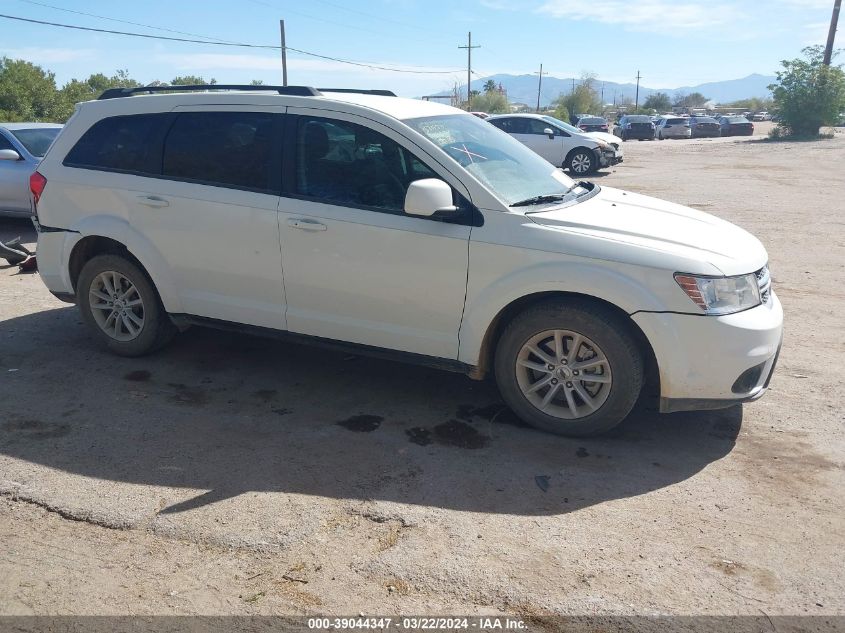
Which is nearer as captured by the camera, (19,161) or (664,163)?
(19,161)

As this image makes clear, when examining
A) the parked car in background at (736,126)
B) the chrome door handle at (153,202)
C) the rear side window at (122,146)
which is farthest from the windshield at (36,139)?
the parked car in background at (736,126)

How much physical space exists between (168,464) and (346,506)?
1128mm

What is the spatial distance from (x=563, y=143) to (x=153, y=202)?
17618 mm

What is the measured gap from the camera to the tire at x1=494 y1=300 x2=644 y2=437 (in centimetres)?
424

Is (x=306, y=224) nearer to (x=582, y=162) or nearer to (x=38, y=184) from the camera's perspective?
(x=38, y=184)

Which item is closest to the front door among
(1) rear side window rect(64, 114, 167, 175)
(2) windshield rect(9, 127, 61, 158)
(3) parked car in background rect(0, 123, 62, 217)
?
(1) rear side window rect(64, 114, 167, 175)

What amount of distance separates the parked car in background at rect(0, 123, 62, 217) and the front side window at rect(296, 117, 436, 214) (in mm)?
7737

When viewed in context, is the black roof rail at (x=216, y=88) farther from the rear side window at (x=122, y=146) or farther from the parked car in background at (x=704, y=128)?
the parked car in background at (x=704, y=128)

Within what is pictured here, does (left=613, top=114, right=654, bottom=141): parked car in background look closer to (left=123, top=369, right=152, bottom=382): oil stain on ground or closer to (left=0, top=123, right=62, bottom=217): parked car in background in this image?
(left=0, top=123, right=62, bottom=217): parked car in background

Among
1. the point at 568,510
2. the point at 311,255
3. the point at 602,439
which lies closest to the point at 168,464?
the point at 311,255

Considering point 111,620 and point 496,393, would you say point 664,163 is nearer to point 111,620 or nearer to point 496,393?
point 496,393

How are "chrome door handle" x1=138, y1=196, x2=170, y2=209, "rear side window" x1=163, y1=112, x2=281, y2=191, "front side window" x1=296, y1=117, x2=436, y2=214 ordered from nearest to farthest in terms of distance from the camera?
"front side window" x1=296, y1=117, x2=436, y2=214, "rear side window" x1=163, y1=112, x2=281, y2=191, "chrome door handle" x1=138, y1=196, x2=170, y2=209

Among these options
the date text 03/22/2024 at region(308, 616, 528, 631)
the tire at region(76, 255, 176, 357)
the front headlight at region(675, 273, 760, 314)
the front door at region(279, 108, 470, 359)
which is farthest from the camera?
the tire at region(76, 255, 176, 357)

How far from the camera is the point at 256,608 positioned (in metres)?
2.98
